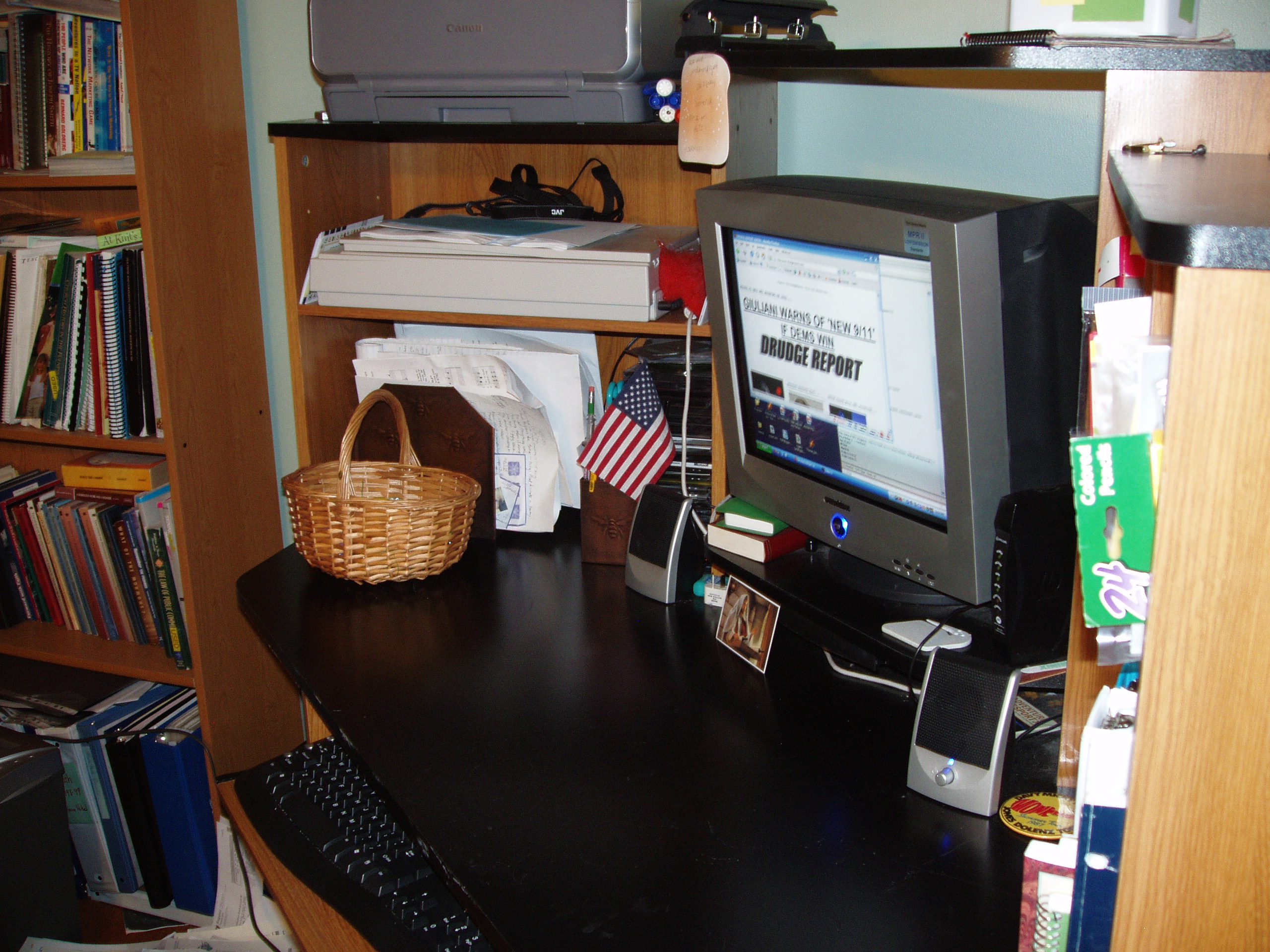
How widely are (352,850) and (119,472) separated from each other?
1112 millimetres

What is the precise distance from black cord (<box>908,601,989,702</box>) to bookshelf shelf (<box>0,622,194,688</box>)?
1.35 m

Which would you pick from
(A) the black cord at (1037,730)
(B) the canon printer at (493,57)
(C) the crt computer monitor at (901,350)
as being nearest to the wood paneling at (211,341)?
(B) the canon printer at (493,57)

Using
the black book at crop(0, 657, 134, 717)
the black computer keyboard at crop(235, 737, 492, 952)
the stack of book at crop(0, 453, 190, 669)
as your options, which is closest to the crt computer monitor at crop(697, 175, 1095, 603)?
the black computer keyboard at crop(235, 737, 492, 952)

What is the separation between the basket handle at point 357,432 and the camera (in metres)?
1.46

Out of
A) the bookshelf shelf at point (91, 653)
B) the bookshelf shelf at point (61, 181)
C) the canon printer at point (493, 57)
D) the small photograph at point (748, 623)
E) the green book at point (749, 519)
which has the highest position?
the canon printer at point (493, 57)

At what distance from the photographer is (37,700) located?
2002 mm

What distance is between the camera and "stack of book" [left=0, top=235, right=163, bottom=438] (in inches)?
71.5

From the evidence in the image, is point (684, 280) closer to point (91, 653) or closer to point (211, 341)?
point (211, 341)

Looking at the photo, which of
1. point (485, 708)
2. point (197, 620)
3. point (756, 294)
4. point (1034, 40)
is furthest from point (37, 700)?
point (1034, 40)

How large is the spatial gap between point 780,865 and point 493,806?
0.90 feet

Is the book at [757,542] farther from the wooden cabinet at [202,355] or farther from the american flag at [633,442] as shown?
the wooden cabinet at [202,355]

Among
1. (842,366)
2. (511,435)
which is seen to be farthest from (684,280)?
(511,435)

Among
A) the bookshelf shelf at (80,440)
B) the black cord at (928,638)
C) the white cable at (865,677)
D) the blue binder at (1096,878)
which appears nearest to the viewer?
the blue binder at (1096,878)

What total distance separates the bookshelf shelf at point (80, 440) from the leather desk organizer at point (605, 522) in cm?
76
